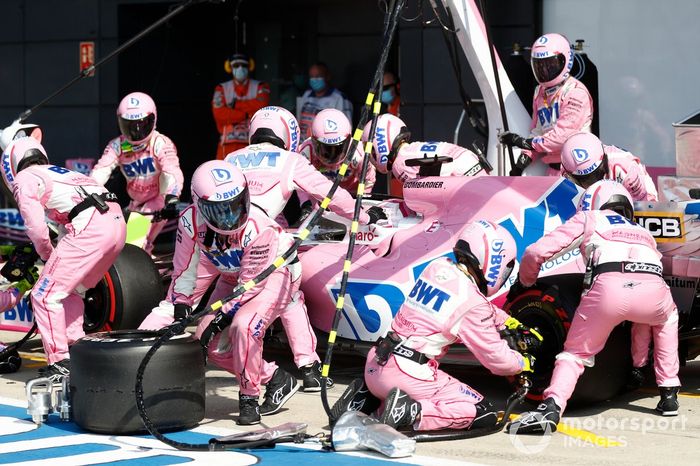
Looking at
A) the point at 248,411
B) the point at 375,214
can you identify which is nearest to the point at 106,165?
the point at 375,214

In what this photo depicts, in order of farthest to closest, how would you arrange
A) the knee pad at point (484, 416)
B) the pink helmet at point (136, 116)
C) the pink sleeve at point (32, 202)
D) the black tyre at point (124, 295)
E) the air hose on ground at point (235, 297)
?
the pink helmet at point (136, 116)
the black tyre at point (124, 295)
the pink sleeve at point (32, 202)
the knee pad at point (484, 416)
the air hose on ground at point (235, 297)

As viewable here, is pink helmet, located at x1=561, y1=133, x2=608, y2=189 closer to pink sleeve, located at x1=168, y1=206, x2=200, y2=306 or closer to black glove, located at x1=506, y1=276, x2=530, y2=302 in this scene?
black glove, located at x1=506, y1=276, x2=530, y2=302

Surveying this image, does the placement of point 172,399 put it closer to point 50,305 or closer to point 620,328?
point 50,305

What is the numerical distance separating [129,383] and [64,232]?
2.34 meters

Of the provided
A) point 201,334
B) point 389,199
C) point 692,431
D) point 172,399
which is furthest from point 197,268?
point 692,431

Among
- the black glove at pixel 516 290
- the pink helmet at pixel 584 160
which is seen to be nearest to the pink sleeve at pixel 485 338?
the black glove at pixel 516 290

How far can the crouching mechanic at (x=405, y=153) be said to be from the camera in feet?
32.8

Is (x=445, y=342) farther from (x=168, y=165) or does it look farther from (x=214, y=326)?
(x=168, y=165)

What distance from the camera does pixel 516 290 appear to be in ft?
26.8

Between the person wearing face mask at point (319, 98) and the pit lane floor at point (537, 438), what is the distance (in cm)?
740

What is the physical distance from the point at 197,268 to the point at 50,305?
139 centimetres

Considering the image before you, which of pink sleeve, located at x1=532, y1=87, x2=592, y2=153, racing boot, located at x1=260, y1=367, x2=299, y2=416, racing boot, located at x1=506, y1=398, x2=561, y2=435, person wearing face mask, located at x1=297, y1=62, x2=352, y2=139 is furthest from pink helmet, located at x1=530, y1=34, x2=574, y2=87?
person wearing face mask, located at x1=297, y1=62, x2=352, y2=139

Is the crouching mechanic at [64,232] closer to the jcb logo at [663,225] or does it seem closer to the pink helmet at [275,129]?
the pink helmet at [275,129]

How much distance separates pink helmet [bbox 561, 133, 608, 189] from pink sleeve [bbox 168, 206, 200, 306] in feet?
7.90
